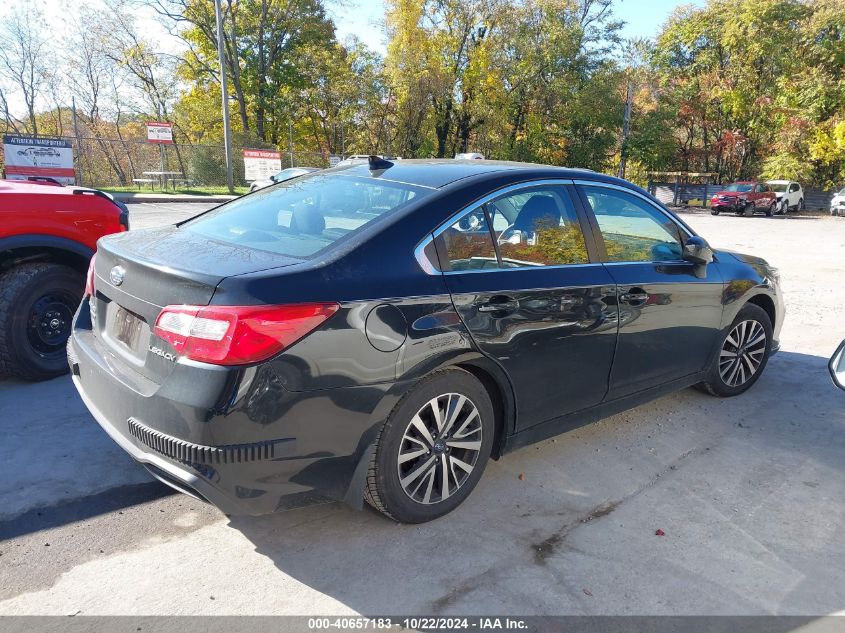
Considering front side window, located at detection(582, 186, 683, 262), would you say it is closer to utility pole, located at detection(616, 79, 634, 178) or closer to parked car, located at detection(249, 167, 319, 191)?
parked car, located at detection(249, 167, 319, 191)

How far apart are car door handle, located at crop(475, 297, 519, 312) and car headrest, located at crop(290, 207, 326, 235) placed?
0.82m

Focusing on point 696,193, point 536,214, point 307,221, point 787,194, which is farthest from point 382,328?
point 696,193

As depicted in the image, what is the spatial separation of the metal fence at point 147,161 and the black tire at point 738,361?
86.6ft

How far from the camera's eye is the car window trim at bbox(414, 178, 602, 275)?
9.16 ft

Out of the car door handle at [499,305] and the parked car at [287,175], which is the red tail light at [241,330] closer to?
the car door handle at [499,305]

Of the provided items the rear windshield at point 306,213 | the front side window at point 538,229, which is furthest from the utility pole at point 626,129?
the rear windshield at point 306,213

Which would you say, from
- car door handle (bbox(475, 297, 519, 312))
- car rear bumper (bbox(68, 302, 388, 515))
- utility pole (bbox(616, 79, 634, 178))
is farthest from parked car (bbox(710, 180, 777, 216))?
car rear bumper (bbox(68, 302, 388, 515))

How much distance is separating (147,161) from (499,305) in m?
30.2

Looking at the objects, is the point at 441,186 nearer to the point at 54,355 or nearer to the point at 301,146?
the point at 54,355

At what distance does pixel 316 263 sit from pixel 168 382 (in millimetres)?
734

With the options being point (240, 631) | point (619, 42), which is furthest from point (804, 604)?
point (619, 42)

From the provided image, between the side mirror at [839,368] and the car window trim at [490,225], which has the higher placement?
the car window trim at [490,225]

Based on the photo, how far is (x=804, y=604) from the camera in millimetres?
2611

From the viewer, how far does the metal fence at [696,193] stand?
35.1 m
